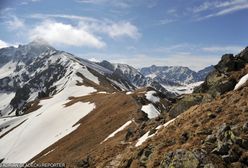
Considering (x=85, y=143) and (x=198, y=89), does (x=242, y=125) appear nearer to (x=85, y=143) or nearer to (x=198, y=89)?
(x=198, y=89)

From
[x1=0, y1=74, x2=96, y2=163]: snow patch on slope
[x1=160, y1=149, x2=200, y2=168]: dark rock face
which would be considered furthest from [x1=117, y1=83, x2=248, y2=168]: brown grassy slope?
[x1=0, y1=74, x2=96, y2=163]: snow patch on slope

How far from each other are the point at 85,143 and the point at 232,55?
3510 centimetres

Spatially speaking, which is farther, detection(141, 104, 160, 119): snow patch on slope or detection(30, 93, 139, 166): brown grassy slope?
detection(141, 104, 160, 119): snow patch on slope

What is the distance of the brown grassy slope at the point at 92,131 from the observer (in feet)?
206

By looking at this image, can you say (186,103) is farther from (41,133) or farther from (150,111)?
(41,133)

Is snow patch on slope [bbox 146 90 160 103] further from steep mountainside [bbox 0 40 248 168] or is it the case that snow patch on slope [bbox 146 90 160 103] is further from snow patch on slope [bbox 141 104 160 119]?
snow patch on slope [bbox 141 104 160 119]

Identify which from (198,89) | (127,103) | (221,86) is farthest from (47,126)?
(221,86)

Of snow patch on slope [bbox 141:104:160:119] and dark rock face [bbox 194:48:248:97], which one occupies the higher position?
dark rock face [bbox 194:48:248:97]

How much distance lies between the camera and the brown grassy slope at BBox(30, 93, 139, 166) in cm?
6264

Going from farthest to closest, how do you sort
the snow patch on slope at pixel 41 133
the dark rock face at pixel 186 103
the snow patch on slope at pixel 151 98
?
the snow patch on slope at pixel 151 98, the snow patch on slope at pixel 41 133, the dark rock face at pixel 186 103

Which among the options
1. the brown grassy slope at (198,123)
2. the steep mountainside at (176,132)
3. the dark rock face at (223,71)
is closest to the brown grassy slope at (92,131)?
the steep mountainside at (176,132)

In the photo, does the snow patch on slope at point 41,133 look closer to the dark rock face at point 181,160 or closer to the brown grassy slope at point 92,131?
the brown grassy slope at point 92,131

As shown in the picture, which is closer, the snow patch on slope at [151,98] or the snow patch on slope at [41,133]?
the snow patch on slope at [41,133]

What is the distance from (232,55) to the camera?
1718 inches
